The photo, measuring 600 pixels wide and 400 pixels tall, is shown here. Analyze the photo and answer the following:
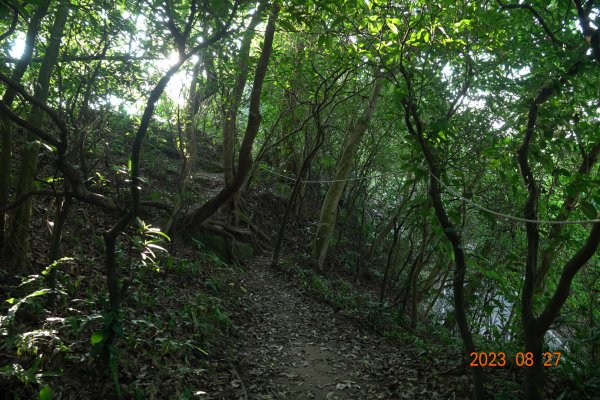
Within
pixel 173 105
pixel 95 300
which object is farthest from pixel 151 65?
pixel 95 300

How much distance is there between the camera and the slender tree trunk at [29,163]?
4385mm

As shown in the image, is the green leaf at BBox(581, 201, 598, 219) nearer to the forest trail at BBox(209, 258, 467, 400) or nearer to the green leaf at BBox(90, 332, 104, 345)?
the forest trail at BBox(209, 258, 467, 400)

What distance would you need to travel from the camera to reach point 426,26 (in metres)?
4.54

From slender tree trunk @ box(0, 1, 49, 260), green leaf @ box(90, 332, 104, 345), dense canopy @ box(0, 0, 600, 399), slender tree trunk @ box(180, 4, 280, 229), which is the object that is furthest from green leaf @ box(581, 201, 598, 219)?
slender tree trunk @ box(0, 1, 49, 260)

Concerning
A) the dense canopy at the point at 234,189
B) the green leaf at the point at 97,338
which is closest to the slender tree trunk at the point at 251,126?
the dense canopy at the point at 234,189

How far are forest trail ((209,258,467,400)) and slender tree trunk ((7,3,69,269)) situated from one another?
286cm

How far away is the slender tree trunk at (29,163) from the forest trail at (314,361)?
2.86m

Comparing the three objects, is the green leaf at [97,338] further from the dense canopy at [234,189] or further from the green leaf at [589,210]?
the green leaf at [589,210]

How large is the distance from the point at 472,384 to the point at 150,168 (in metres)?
9.43

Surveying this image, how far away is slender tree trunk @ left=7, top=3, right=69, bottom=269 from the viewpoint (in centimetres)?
438

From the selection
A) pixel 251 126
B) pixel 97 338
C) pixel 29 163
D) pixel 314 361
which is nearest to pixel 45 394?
pixel 97 338

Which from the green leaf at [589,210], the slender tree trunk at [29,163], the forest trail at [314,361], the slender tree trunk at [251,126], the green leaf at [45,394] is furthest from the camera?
the slender tree trunk at [251,126]

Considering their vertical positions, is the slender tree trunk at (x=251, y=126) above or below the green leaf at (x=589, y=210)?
above

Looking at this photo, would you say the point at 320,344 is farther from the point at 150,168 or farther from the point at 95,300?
the point at 150,168
